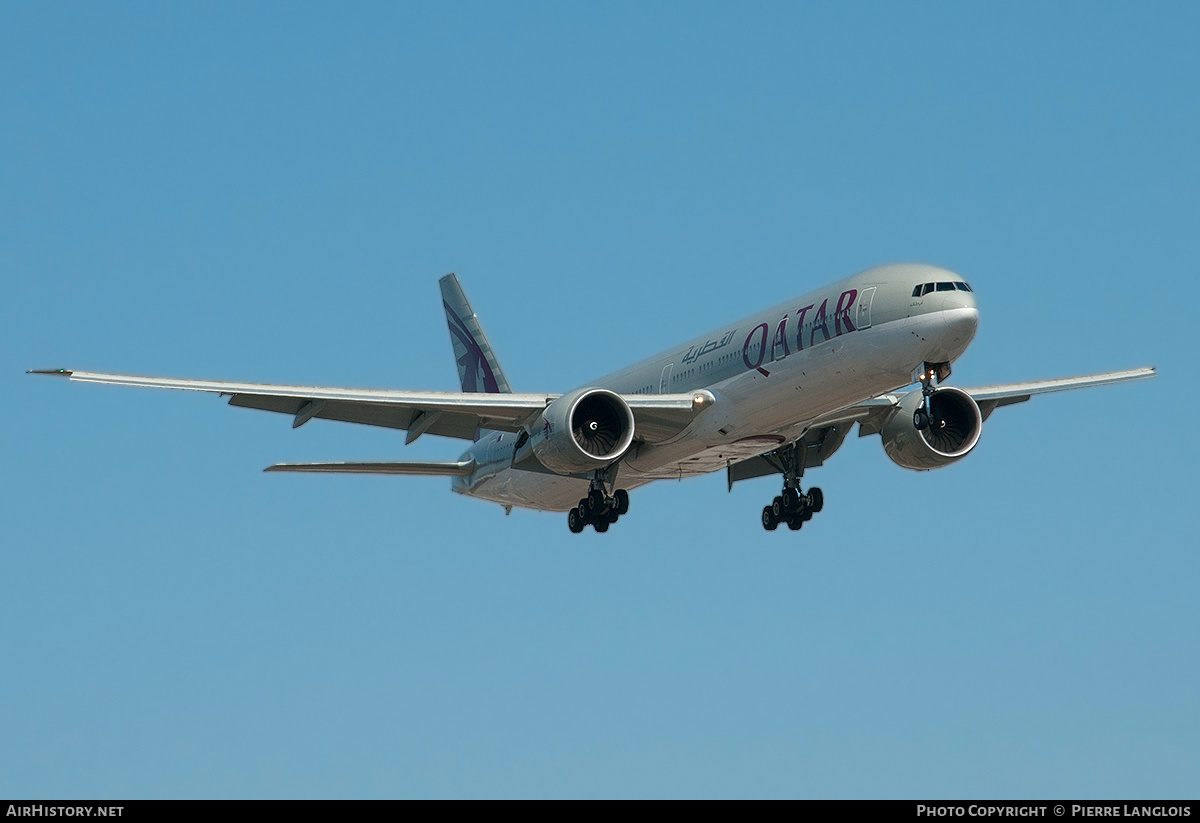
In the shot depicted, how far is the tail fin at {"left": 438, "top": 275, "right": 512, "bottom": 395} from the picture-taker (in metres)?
45.6

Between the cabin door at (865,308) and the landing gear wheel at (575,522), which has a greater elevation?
the cabin door at (865,308)

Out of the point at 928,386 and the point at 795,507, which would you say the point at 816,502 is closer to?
the point at 795,507

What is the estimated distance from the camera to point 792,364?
31.5 meters

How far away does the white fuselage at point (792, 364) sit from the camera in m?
29.7

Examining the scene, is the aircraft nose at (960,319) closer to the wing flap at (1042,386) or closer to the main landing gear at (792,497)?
the wing flap at (1042,386)

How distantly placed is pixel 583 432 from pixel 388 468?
6.97 metres

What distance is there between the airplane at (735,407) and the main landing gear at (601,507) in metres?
0.04

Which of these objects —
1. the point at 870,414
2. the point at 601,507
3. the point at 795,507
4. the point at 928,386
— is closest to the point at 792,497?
the point at 795,507

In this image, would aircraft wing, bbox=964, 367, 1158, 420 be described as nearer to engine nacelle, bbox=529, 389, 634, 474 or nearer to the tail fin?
engine nacelle, bbox=529, 389, 634, 474

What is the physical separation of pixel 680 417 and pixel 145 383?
12424 millimetres

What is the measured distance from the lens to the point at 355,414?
115 feet

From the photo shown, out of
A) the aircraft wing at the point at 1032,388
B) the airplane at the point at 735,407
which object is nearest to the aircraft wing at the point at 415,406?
the airplane at the point at 735,407

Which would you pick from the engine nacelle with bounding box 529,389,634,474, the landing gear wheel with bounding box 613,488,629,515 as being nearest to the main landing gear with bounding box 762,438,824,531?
the landing gear wheel with bounding box 613,488,629,515
